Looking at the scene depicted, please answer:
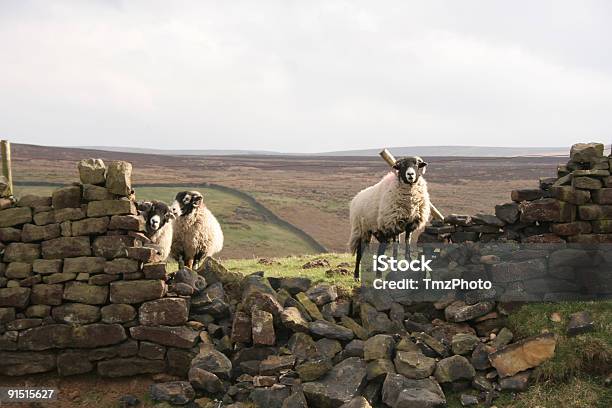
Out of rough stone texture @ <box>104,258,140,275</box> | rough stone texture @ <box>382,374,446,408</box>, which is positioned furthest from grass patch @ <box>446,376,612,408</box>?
rough stone texture @ <box>104,258,140,275</box>

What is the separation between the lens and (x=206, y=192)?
5506 centimetres

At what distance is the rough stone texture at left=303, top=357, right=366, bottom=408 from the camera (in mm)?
8984

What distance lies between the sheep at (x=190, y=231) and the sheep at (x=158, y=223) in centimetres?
83

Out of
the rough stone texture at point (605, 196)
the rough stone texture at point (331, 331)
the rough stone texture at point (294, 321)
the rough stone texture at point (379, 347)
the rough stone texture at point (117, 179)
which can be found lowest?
the rough stone texture at point (379, 347)

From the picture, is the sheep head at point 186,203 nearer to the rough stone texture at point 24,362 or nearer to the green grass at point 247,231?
the rough stone texture at point 24,362

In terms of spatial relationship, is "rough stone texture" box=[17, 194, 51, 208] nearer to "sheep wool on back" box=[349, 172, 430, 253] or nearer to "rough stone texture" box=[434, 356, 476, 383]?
"sheep wool on back" box=[349, 172, 430, 253]

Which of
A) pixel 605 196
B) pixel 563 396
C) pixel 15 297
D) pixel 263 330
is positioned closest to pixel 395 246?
pixel 263 330

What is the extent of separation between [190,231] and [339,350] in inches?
192

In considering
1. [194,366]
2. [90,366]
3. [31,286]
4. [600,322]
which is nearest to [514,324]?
[600,322]

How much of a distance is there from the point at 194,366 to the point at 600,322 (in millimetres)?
7174

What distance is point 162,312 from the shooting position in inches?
404

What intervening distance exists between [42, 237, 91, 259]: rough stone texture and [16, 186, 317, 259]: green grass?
59.9 feet

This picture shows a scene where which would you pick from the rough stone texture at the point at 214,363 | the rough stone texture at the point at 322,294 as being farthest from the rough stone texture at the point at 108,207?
the rough stone texture at the point at 322,294

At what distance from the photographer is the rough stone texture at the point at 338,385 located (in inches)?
354
